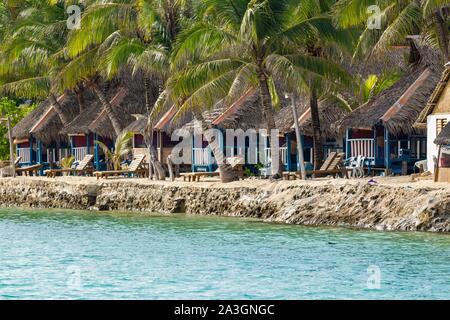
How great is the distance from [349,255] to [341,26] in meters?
11.4

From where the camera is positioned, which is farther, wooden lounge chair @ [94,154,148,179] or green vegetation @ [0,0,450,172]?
wooden lounge chair @ [94,154,148,179]

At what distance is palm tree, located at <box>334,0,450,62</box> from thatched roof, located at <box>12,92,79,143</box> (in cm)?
1971

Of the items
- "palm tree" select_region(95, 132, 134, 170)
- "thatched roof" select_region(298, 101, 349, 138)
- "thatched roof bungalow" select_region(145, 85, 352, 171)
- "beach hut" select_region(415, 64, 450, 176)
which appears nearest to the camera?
"beach hut" select_region(415, 64, 450, 176)

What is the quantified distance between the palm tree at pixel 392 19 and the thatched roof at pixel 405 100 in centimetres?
114

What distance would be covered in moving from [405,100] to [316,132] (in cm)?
341

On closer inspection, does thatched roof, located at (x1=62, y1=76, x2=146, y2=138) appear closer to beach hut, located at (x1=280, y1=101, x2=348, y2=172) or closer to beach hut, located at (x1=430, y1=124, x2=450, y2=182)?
beach hut, located at (x1=280, y1=101, x2=348, y2=172)

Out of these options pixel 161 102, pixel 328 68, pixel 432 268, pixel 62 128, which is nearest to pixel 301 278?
pixel 432 268

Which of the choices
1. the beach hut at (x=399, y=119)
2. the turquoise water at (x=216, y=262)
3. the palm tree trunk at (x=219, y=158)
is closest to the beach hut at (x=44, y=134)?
the palm tree trunk at (x=219, y=158)

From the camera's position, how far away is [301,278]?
25344 millimetres

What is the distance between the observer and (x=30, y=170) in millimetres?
52812

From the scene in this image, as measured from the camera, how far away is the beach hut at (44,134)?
55750mm

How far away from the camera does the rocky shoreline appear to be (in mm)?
31766

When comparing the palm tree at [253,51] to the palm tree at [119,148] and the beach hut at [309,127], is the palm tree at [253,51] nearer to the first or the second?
the beach hut at [309,127]

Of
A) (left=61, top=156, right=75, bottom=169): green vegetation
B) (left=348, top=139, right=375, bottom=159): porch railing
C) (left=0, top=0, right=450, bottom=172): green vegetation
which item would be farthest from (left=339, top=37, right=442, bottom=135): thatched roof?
(left=61, top=156, right=75, bottom=169): green vegetation
